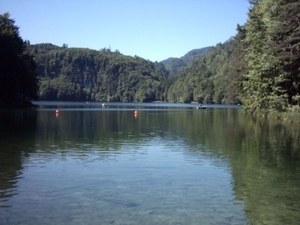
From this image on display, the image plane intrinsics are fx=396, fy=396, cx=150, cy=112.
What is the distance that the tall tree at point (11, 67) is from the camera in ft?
253

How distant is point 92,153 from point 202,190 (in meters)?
9.17

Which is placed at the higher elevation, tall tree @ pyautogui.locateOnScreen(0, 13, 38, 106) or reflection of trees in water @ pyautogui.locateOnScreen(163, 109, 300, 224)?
tall tree @ pyautogui.locateOnScreen(0, 13, 38, 106)

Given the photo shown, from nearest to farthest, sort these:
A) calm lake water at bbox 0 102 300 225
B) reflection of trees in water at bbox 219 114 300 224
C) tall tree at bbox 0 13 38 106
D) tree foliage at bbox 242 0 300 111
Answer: calm lake water at bbox 0 102 300 225, reflection of trees in water at bbox 219 114 300 224, tree foliage at bbox 242 0 300 111, tall tree at bbox 0 13 38 106

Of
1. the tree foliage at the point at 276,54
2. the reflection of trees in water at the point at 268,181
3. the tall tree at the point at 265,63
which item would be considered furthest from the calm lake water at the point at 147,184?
the tall tree at the point at 265,63

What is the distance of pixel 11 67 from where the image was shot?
78750mm

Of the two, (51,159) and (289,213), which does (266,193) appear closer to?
(289,213)

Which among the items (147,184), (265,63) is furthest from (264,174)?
(265,63)

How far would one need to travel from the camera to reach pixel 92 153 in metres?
21.1

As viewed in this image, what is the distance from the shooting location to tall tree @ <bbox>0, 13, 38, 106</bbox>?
77.0 meters

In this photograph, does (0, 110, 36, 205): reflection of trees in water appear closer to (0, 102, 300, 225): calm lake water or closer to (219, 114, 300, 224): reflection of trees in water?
(0, 102, 300, 225): calm lake water

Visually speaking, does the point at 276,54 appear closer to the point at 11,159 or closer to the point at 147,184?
the point at 11,159

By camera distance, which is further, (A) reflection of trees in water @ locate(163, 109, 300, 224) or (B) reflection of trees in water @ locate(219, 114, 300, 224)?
(A) reflection of trees in water @ locate(163, 109, 300, 224)

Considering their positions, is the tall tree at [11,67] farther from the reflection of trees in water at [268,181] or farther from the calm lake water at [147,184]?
the reflection of trees in water at [268,181]

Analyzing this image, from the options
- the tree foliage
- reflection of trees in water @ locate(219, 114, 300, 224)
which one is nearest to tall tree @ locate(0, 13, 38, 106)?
the tree foliage
